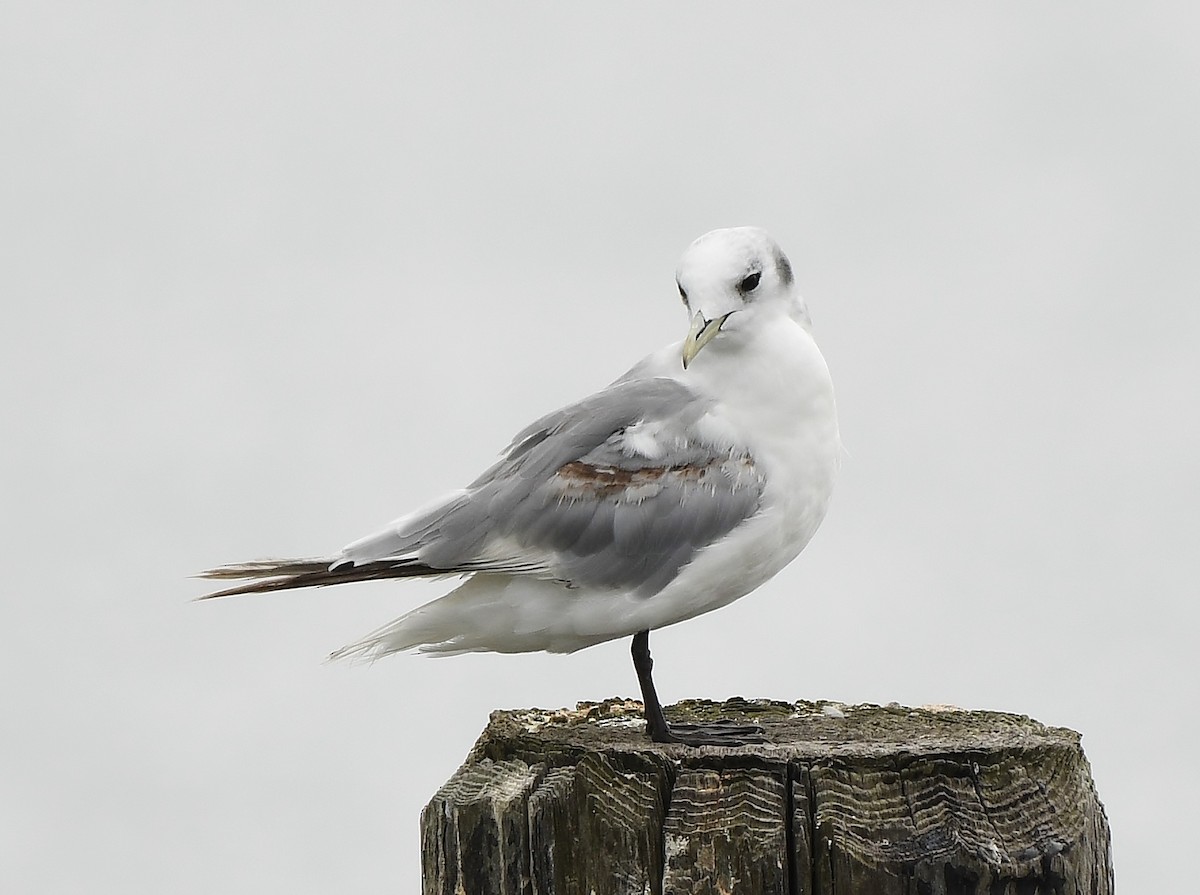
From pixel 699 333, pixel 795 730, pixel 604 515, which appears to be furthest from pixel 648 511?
pixel 795 730

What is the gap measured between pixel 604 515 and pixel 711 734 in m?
0.63

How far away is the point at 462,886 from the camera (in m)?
4.26

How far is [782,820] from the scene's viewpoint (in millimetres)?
4000

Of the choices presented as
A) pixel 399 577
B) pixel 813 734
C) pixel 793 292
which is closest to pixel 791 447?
pixel 793 292

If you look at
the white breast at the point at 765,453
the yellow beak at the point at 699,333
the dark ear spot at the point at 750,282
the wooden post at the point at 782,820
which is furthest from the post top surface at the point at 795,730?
the dark ear spot at the point at 750,282

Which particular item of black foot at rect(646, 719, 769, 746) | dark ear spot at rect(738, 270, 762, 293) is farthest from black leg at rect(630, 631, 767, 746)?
dark ear spot at rect(738, 270, 762, 293)

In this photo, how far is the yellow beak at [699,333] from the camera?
14.5ft

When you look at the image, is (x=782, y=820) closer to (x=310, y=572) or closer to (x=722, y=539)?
(x=722, y=539)

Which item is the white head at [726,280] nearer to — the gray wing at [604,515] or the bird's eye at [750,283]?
the bird's eye at [750,283]

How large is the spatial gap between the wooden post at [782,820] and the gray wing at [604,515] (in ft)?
1.58

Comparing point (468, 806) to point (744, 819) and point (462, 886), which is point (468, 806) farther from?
point (744, 819)

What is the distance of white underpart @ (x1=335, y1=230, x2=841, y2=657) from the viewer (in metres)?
4.61

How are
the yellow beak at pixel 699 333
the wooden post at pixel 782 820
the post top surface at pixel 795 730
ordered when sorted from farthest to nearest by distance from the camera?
the yellow beak at pixel 699 333 → the post top surface at pixel 795 730 → the wooden post at pixel 782 820

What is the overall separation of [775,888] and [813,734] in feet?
2.19
